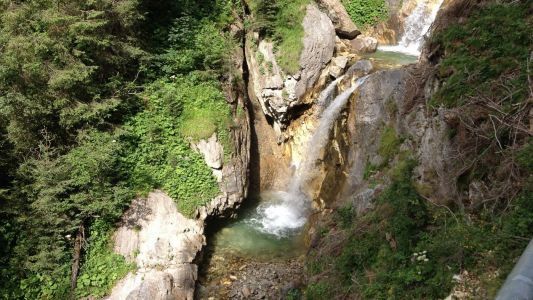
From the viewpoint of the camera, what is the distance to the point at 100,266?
8641 mm

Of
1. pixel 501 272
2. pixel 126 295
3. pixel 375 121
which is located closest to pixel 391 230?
pixel 501 272

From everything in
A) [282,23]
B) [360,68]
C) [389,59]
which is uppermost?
[282,23]

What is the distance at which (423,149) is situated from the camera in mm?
7746

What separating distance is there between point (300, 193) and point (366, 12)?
9.78 meters

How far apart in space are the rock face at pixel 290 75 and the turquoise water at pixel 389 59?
5.88 ft

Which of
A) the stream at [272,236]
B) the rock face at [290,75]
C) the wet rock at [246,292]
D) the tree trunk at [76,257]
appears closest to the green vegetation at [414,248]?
the stream at [272,236]

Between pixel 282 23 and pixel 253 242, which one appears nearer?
pixel 253 242

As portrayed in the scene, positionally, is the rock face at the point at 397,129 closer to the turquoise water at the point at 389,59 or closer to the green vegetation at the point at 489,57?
the green vegetation at the point at 489,57

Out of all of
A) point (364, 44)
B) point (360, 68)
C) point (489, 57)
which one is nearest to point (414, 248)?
point (489, 57)

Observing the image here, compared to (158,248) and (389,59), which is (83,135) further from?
(389,59)

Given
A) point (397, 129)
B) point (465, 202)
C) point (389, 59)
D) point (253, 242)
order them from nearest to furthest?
point (465, 202), point (397, 129), point (253, 242), point (389, 59)

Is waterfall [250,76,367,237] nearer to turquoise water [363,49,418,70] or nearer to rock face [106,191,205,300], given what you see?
turquoise water [363,49,418,70]

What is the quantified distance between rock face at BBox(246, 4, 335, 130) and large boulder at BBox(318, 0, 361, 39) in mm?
2051

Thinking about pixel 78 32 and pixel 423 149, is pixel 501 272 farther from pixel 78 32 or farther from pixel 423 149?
pixel 78 32
